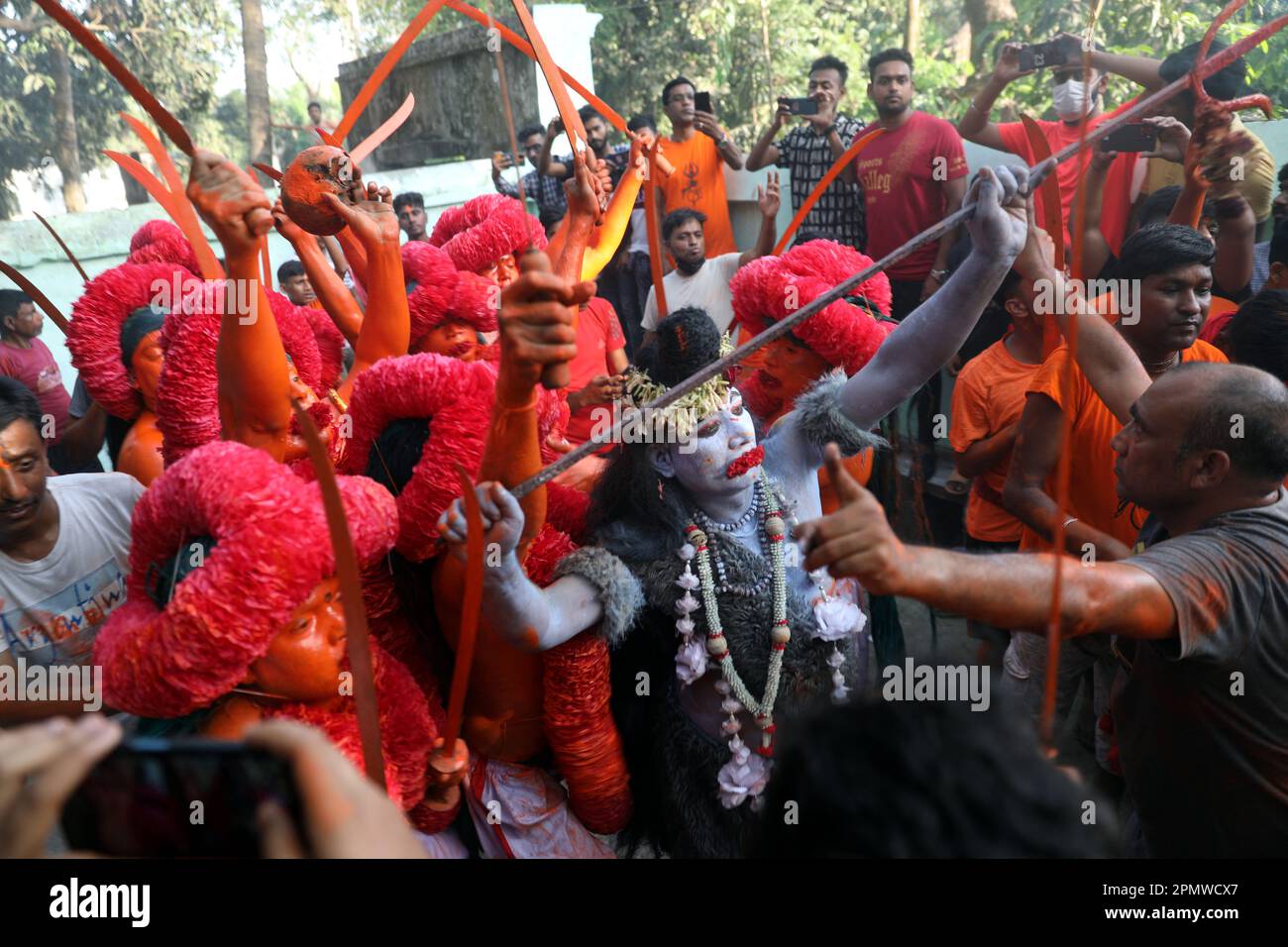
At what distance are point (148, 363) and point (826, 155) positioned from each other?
4.27 m

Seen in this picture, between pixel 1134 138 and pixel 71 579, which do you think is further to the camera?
pixel 1134 138

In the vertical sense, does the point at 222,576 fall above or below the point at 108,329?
below

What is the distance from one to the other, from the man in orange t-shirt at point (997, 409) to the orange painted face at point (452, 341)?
1714 millimetres

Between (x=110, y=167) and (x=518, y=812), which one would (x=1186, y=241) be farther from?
(x=110, y=167)

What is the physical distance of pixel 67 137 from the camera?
1153cm

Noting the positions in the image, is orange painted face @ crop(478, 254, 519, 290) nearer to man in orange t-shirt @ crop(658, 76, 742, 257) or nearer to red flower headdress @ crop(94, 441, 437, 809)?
red flower headdress @ crop(94, 441, 437, 809)

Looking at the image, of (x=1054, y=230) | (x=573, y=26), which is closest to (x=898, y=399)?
(x=1054, y=230)

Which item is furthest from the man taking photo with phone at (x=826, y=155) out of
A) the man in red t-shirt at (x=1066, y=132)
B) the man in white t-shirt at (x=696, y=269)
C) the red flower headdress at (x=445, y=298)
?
the red flower headdress at (x=445, y=298)

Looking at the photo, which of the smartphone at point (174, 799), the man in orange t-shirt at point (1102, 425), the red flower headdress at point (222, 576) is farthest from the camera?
the man in orange t-shirt at point (1102, 425)

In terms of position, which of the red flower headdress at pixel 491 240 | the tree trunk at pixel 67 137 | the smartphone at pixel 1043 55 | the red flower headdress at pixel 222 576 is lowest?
the red flower headdress at pixel 222 576

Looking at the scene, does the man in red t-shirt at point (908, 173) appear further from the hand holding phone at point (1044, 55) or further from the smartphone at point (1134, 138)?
the smartphone at point (1134, 138)

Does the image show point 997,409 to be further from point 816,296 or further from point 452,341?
point 452,341

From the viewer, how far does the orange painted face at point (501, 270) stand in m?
3.74

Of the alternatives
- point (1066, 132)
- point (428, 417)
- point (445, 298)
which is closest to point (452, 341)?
point (445, 298)
